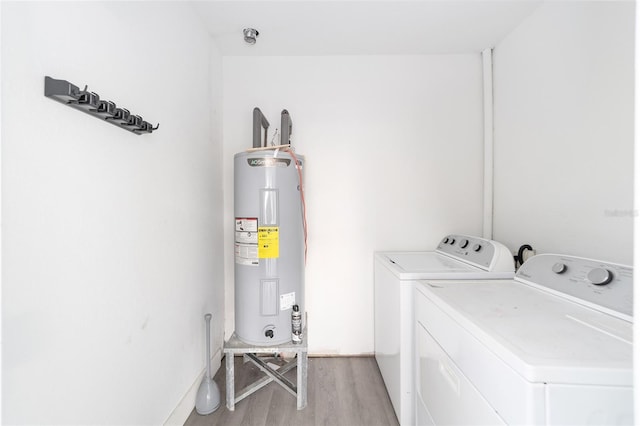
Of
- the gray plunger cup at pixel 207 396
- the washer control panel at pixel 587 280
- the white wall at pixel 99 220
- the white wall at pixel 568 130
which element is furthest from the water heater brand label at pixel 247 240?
the white wall at pixel 568 130

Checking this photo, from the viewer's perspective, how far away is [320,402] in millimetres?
1424

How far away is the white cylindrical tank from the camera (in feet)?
4.45

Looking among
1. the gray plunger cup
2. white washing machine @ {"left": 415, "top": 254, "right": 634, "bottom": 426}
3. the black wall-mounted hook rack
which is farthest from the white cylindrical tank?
white washing machine @ {"left": 415, "top": 254, "right": 634, "bottom": 426}

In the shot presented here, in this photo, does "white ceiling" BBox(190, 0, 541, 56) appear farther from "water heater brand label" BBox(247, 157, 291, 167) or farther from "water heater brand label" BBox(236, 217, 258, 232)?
"water heater brand label" BBox(236, 217, 258, 232)

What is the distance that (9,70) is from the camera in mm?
562

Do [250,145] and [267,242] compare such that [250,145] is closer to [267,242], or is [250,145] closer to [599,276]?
[267,242]

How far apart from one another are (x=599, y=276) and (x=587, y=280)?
37 millimetres

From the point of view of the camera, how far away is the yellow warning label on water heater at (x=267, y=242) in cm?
135

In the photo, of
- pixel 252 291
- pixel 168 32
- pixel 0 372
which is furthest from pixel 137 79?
pixel 252 291

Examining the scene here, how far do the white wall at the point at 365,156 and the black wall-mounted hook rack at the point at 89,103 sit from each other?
0.99 metres

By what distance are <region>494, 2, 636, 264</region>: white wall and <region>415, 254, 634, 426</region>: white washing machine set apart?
0.29 m

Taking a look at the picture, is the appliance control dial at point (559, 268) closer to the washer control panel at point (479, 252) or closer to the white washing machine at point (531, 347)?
the white washing machine at point (531, 347)

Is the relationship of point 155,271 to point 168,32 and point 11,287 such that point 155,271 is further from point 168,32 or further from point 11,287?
point 168,32

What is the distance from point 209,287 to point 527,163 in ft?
6.86
